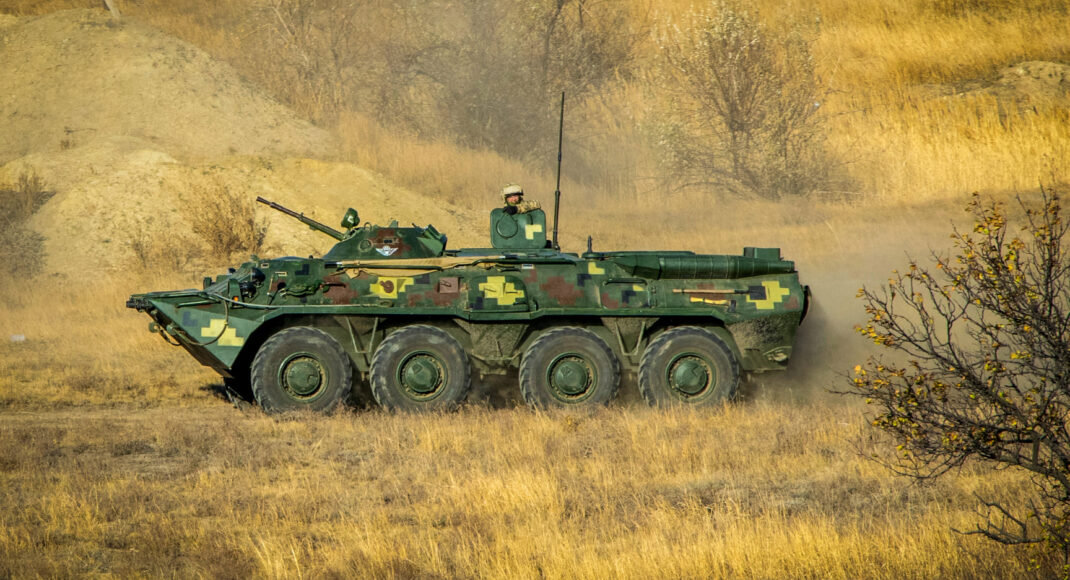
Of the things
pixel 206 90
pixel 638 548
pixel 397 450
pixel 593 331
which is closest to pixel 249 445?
pixel 397 450

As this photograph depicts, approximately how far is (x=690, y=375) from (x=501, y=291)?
2266mm

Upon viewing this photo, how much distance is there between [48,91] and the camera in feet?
107

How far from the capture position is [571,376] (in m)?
12.6

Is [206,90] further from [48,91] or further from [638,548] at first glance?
[638,548]

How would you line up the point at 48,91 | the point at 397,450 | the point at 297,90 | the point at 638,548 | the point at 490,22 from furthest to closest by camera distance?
the point at 490,22
the point at 297,90
the point at 48,91
the point at 397,450
the point at 638,548

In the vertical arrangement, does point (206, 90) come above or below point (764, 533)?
above

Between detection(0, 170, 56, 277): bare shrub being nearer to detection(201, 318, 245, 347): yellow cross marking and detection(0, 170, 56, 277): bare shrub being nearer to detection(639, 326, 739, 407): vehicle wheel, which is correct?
detection(201, 318, 245, 347): yellow cross marking

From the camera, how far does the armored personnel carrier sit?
1253 centimetres

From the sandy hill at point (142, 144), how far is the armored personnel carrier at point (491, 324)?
47.7 ft

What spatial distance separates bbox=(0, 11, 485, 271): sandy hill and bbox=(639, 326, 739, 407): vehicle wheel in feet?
49.6

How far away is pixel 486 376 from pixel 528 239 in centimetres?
184

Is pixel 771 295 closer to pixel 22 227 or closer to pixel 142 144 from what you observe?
pixel 22 227

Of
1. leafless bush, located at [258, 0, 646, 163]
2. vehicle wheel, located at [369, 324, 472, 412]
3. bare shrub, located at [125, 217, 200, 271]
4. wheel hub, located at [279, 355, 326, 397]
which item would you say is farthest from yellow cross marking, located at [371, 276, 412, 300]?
leafless bush, located at [258, 0, 646, 163]

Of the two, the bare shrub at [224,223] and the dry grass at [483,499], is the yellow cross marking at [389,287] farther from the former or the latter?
the bare shrub at [224,223]
